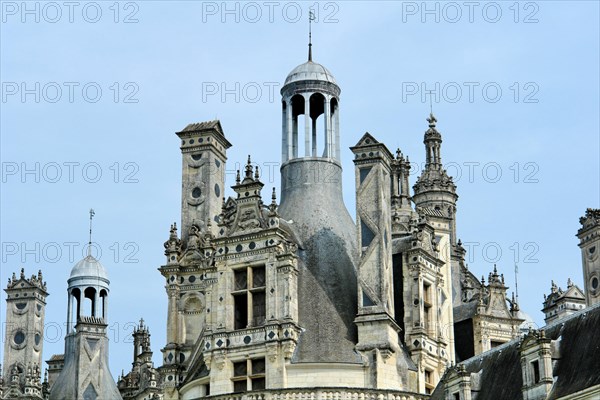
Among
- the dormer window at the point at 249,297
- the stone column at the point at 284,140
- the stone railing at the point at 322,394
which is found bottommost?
the stone railing at the point at 322,394

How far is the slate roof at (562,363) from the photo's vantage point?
4684cm

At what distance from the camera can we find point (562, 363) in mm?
48562

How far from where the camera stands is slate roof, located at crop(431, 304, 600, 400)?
154 feet

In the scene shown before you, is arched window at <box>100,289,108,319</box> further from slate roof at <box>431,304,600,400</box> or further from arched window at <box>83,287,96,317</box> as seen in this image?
slate roof at <box>431,304,600,400</box>

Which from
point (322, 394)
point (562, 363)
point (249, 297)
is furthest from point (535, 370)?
point (249, 297)

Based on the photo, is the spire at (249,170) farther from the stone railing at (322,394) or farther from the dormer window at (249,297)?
the stone railing at (322,394)

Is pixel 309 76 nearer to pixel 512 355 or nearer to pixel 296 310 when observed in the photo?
pixel 296 310

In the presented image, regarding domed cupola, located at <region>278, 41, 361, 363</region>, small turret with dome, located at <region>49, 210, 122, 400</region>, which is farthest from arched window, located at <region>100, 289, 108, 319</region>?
domed cupola, located at <region>278, 41, 361, 363</region>

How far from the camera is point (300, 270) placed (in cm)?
6050

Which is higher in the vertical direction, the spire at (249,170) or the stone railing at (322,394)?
the spire at (249,170)

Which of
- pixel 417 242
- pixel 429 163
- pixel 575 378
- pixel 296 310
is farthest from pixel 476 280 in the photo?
pixel 575 378

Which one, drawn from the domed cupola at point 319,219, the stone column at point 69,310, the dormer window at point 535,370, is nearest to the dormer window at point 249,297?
the domed cupola at point 319,219

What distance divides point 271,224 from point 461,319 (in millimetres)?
12713

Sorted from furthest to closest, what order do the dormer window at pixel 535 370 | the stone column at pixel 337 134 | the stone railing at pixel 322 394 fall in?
1. the stone column at pixel 337 134
2. the stone railing at pixel 322 394
3. the dormer window at pixel 535 370
